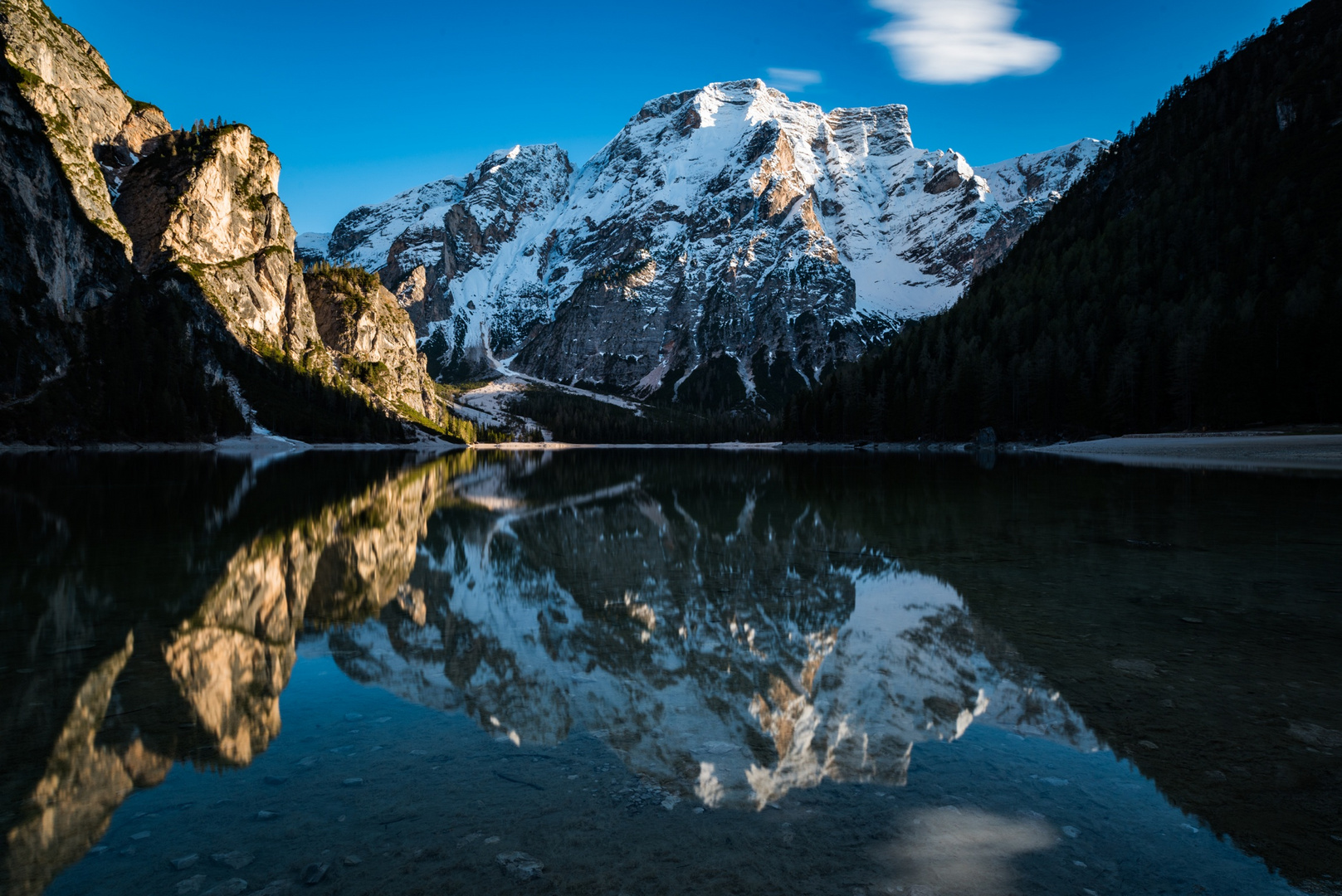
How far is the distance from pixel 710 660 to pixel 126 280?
596 ft

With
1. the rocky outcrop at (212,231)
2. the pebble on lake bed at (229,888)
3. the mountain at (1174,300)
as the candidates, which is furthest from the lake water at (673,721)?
the rocky outcrop at (212,231)

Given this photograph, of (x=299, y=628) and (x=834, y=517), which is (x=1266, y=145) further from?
(x=299, y=628)

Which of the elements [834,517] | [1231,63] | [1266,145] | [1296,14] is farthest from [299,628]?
[1296,14]

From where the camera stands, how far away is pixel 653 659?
9516 millimetres

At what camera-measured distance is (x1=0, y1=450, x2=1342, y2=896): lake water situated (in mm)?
4992

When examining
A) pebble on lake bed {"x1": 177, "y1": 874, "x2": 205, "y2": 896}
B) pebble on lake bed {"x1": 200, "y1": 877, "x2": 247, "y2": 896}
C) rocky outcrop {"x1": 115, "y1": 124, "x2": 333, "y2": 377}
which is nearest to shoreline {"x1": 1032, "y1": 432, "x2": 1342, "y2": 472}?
pebble on lake bed {"x1": 200, "y1": 877, "x2": 247, "y2": 896}

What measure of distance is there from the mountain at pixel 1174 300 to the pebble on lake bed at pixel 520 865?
9374 cm

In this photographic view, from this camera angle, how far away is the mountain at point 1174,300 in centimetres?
7800

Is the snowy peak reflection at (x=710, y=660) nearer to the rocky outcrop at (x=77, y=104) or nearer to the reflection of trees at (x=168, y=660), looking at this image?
the reflection of trees at (x=168, y=660)

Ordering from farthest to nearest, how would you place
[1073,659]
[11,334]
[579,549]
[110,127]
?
[110,127]
[11,334]
[579,549]
[1073,659]

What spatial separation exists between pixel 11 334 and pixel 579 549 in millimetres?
140369

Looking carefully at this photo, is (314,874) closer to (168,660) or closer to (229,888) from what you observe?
(229,888)

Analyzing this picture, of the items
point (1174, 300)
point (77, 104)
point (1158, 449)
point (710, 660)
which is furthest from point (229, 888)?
point (77, 104)

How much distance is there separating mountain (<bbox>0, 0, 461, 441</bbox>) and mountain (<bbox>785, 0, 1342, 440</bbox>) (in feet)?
408
